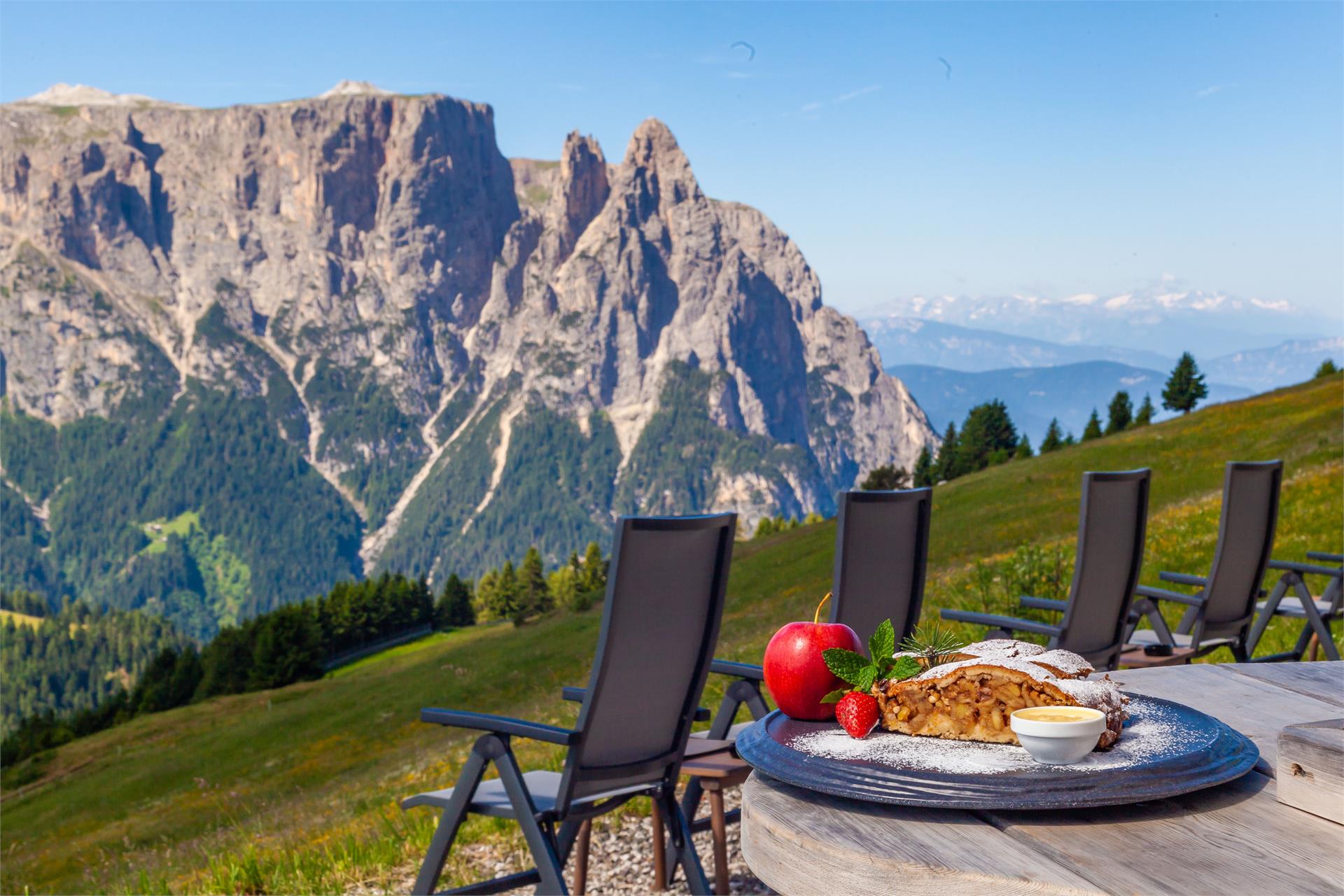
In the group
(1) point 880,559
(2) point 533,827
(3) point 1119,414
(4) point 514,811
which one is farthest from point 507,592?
(2) point 533,827

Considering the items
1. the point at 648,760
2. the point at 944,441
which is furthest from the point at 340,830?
the point at 944,441

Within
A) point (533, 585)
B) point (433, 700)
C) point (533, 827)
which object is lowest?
point (533, 585)

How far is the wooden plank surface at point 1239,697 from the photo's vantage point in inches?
87.5

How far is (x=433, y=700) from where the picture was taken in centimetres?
3391

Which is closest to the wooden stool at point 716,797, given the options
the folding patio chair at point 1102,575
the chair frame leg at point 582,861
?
the chair frame leg at point 582,861

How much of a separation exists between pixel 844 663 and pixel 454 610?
95.2m

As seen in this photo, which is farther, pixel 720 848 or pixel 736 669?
pixel 720 848

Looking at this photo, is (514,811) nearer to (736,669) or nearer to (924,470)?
(736,669)

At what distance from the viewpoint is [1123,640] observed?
19.9ft

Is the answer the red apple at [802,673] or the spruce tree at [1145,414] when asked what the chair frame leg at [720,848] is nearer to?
the red apple at [802,673]

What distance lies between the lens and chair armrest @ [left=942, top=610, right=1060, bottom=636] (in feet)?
17.6

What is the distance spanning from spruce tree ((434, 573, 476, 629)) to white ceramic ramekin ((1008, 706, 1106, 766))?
94.1 metres

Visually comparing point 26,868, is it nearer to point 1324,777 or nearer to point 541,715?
point 541,715

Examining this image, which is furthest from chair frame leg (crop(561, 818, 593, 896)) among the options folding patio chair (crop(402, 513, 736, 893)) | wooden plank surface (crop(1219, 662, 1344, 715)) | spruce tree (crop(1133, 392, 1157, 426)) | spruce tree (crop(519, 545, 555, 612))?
spruce tree (crop(519, 545, 555, 612))
